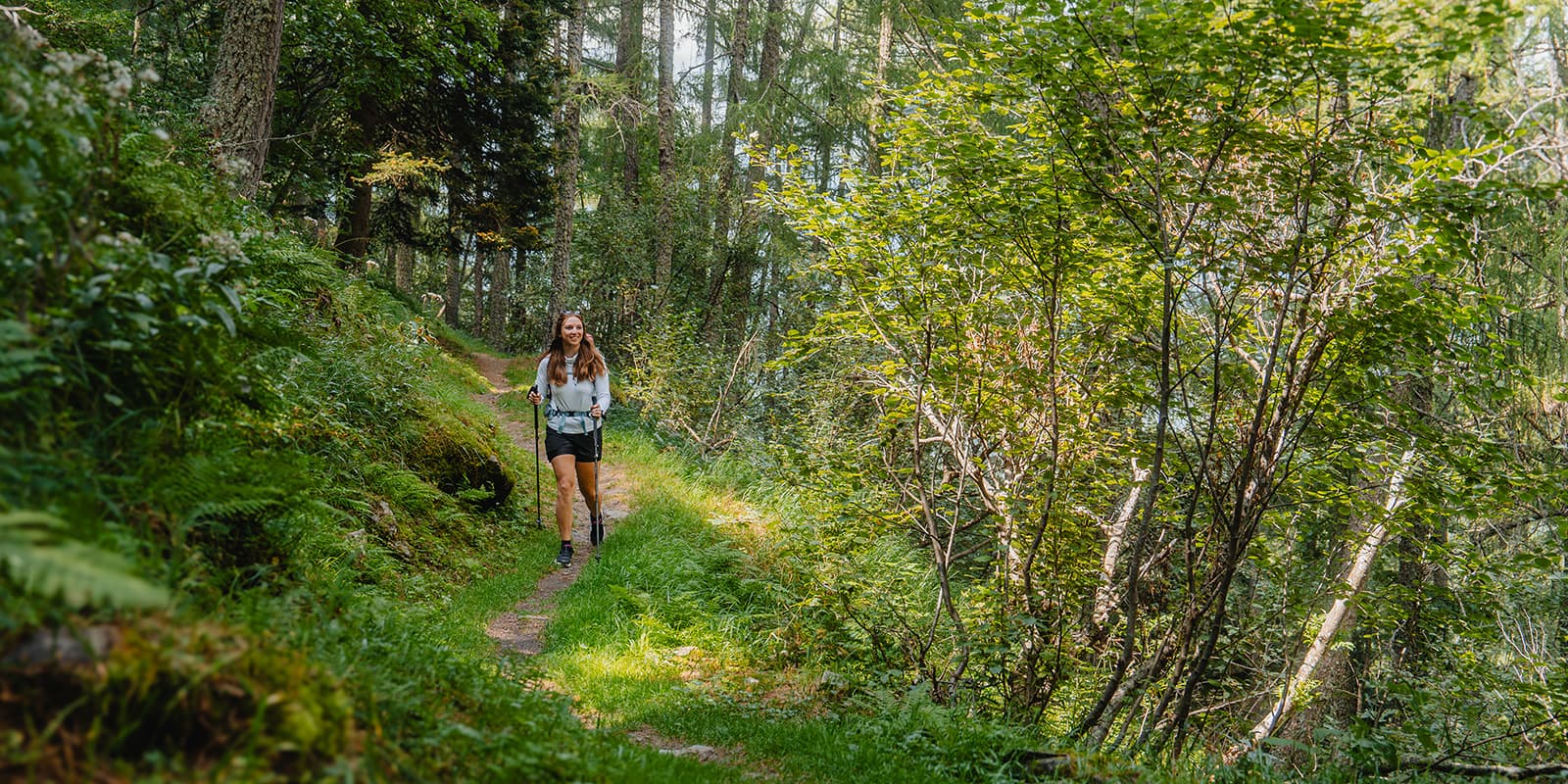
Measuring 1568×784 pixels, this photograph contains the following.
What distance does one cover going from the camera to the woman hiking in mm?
7734

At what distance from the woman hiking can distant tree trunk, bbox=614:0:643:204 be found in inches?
421

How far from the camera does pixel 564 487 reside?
7.71 metres

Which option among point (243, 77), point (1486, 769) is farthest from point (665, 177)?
point (1486, 769)

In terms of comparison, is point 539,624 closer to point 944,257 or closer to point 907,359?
point 907,359

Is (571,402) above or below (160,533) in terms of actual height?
below

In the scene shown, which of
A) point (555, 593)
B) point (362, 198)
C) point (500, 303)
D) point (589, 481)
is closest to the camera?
point (555, 593)

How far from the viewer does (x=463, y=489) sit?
8023 millimetres

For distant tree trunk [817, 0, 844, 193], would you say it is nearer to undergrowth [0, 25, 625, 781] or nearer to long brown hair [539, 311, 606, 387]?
long brown hair [539, 311, 606, 387]

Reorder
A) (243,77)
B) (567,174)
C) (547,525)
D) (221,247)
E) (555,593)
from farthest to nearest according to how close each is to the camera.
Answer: (567,174) < (547,525) < (555,593) < (243,77) < (221,247)

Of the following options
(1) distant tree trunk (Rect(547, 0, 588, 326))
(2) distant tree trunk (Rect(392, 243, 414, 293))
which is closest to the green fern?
(1) distant tree trunk (Rect(547, 0, 588, 326))

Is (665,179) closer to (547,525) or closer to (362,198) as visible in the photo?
(362,198)

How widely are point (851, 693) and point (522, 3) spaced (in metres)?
16.1

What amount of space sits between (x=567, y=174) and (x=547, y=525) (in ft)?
37.7

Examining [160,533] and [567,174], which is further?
[567,174]
